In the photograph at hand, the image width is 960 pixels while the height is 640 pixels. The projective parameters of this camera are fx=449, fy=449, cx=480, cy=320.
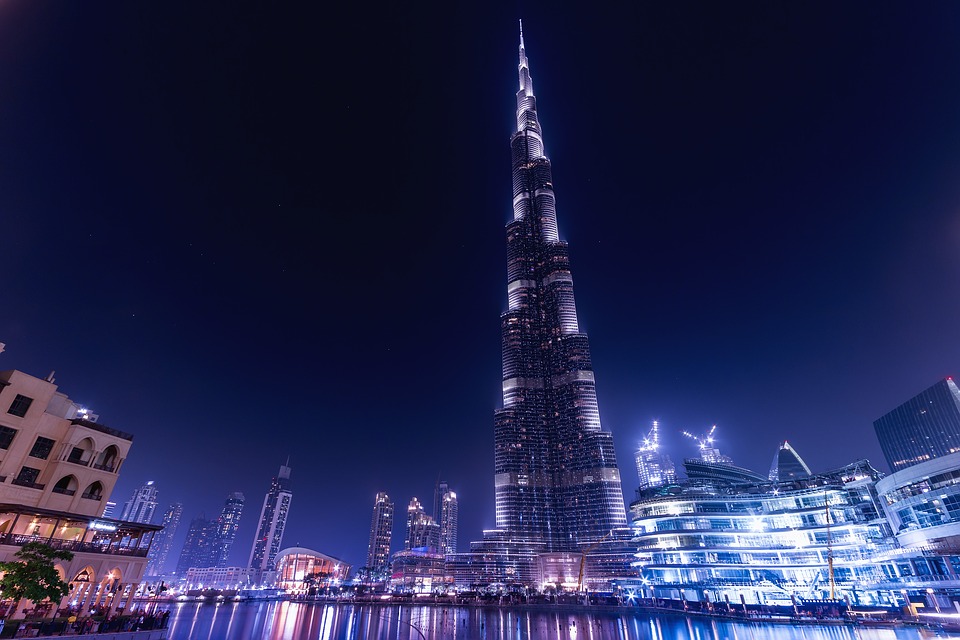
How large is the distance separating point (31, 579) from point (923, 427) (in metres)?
231

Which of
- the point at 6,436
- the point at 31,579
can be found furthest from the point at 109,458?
the point at 31,579

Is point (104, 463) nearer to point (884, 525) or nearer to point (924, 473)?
point (924, 473)

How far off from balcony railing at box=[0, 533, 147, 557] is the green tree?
4846 millimetres

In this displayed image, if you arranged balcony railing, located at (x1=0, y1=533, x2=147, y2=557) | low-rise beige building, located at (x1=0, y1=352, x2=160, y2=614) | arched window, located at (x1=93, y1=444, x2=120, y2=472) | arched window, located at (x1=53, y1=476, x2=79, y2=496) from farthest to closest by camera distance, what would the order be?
arched window, located at (x1=93, y1=444, x2=120, y2=472) < arched window, located at (x1=53, y1=476, x2=79, y2=496) < low-rise beige building, located at (x1=0, y1=352, x2=160, y2=614) < balcony railing, located at (x1=0, y1=533, x2=147, y2=557)

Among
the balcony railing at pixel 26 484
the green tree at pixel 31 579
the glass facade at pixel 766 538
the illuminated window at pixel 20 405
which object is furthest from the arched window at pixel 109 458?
the glass facade at pixel 766 538

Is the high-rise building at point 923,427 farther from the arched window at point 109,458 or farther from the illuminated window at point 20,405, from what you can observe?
the illuminated window at point 20,405

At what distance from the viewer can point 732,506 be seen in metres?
123

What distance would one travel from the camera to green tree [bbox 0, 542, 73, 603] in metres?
29.5

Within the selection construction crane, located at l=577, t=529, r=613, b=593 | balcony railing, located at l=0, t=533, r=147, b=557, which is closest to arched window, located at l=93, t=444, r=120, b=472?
balcony railing, located at l=0, t=533, r=147, b=557

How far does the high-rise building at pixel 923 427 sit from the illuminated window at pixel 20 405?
210 meters

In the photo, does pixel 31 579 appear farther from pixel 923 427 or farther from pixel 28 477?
pixel 923 427

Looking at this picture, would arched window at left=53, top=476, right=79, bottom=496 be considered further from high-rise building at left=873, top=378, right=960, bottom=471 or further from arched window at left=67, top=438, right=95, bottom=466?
high-rise building at left=873, top=378, right=960, bottom=471

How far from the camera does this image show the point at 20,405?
4197cm

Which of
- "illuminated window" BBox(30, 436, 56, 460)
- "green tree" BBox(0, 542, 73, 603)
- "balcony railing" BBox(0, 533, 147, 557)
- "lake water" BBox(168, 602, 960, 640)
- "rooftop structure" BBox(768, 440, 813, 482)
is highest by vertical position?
"rooftop structure" BBox(768, 440, 813, 482)
